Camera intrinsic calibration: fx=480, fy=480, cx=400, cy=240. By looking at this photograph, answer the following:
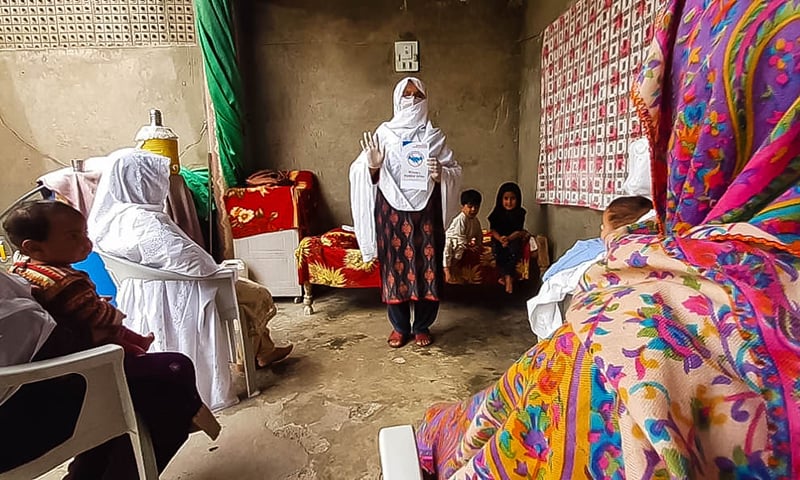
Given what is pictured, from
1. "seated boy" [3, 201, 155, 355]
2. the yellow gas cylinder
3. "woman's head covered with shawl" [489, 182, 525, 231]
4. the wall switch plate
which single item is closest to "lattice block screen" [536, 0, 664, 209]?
"woman's head covered with shawl" [489, 182, 525, 231]

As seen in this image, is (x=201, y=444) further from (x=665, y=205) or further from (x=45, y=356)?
(x=665, y=205)

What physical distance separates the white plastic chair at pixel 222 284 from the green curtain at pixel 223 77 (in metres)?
1.66

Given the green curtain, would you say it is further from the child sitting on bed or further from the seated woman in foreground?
the seated woman in foreground

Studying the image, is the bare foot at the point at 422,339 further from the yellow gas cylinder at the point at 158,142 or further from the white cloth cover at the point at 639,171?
the yellow gas cylinder at the point at 158,142

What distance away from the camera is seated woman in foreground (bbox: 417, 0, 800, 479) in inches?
12.5

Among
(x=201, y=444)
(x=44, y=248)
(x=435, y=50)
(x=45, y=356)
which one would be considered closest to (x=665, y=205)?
(x=45, y=356)

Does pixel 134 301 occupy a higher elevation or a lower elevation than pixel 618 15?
lower

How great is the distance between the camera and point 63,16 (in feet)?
11.5

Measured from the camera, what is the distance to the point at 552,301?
1.77 metres

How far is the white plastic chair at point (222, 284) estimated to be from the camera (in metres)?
1.72

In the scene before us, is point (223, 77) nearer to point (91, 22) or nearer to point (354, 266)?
point (91, 22)

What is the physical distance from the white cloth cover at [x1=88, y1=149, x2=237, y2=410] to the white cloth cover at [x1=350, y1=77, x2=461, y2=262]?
97 cm

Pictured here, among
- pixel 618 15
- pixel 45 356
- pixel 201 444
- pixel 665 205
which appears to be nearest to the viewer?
pixel 665 205

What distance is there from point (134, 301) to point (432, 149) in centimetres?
154
